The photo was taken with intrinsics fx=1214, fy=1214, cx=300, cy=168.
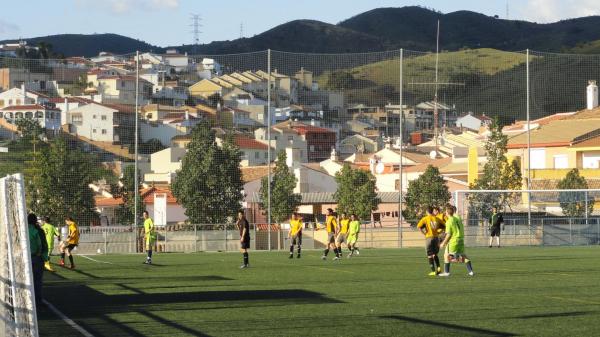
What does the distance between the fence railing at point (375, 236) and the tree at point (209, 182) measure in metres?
4.69

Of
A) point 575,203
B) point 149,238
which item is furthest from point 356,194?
point 149,238

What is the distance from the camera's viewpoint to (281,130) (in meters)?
108

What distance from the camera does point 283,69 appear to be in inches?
2322

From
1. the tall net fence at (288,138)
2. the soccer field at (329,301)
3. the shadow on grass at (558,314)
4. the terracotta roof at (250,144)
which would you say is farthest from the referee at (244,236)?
the terracotta roof at (250,144)

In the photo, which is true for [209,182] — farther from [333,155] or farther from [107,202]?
[333,155]

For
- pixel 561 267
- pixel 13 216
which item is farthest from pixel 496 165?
pixel 13 216

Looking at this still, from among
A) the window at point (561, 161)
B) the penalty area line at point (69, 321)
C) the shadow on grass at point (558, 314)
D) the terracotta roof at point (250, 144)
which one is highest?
the terracotta roof at point (250, 144)

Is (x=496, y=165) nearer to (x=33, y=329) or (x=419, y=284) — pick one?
(x=419, y=284)

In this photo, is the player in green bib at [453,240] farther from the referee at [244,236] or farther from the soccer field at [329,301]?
the referee at [244,236]

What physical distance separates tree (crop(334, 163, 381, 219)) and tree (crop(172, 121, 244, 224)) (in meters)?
11.5

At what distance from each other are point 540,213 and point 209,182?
57.2 ft

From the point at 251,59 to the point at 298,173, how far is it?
4158 cm

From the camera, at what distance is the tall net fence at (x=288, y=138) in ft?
188

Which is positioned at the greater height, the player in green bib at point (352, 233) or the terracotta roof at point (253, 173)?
the terracotta roof at point (253, 173)
